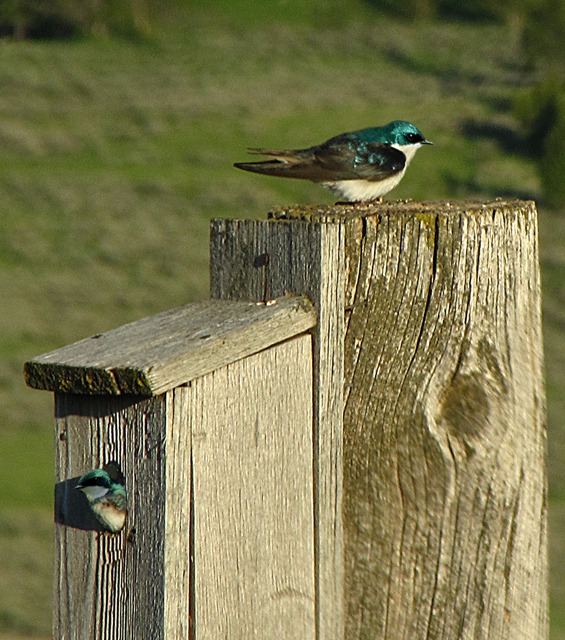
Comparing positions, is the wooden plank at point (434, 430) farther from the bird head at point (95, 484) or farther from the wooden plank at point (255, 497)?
the bird head at point (95, 484)

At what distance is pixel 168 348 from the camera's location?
201 cm

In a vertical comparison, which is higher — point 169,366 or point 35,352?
point 169,366

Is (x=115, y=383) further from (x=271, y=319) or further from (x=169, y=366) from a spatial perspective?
(x=271, y=319)

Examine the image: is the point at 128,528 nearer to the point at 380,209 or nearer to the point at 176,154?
the point at 380,209

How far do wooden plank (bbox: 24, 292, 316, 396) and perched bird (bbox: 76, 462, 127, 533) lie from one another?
6.7 inches

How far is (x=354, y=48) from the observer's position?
3938cm

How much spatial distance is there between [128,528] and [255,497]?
0.25 m

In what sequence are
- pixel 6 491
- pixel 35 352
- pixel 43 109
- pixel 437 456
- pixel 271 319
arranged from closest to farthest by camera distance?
pixel 271 319 → pixel 437 456 → pixel 6 491 → pixel 35 352 → pixel 43 109

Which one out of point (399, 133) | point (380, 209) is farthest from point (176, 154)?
point (380, 209)

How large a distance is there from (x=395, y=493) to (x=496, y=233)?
0.57 m

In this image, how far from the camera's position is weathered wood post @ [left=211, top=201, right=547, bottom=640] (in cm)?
225

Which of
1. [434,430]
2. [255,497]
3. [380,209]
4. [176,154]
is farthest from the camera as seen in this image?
[176,154]

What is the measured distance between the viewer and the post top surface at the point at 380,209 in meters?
2.27

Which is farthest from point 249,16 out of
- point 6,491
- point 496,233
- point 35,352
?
point 496,233
